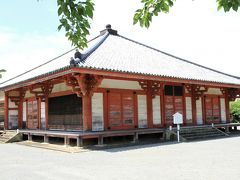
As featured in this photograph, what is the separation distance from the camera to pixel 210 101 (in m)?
20.0

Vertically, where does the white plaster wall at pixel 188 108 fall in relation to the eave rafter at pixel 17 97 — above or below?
below

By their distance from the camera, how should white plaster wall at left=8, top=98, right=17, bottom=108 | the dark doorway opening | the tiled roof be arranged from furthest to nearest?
1. white plaster wall at left=8, top=98, right=17, bottom=108
2. the dark doorway opening
3. the tiled roof

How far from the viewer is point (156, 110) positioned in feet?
54.7

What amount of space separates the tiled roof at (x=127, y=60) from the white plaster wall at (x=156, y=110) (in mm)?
1570

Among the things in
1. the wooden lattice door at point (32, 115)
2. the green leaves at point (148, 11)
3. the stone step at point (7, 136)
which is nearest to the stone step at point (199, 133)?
the wooden lattice door at point (32, 115)

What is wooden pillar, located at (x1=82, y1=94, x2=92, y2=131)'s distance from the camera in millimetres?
13523

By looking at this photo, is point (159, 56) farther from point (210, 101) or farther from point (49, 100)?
point (49, 100)

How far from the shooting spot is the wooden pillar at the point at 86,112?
13523 millimetres

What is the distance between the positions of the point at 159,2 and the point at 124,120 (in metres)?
11.9

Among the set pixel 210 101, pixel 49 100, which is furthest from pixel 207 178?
pixel 210 101

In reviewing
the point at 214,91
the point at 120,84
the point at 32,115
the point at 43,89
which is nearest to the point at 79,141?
the point at 120,84

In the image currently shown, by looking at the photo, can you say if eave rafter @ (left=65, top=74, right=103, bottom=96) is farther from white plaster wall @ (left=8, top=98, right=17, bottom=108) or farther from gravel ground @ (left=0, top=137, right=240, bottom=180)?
white plaster wall @ (left=8, top=98, right=17, bottom=108)

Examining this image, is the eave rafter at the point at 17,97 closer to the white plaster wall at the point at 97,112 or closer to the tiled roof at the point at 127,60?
the tiled roof at the point at 127,60

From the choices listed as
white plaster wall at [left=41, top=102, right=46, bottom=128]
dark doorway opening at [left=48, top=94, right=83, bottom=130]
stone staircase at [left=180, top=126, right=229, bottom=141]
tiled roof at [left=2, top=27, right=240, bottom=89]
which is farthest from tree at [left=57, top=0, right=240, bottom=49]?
white plaster wall at [left=41, top=102, right=46, bottom=128]
